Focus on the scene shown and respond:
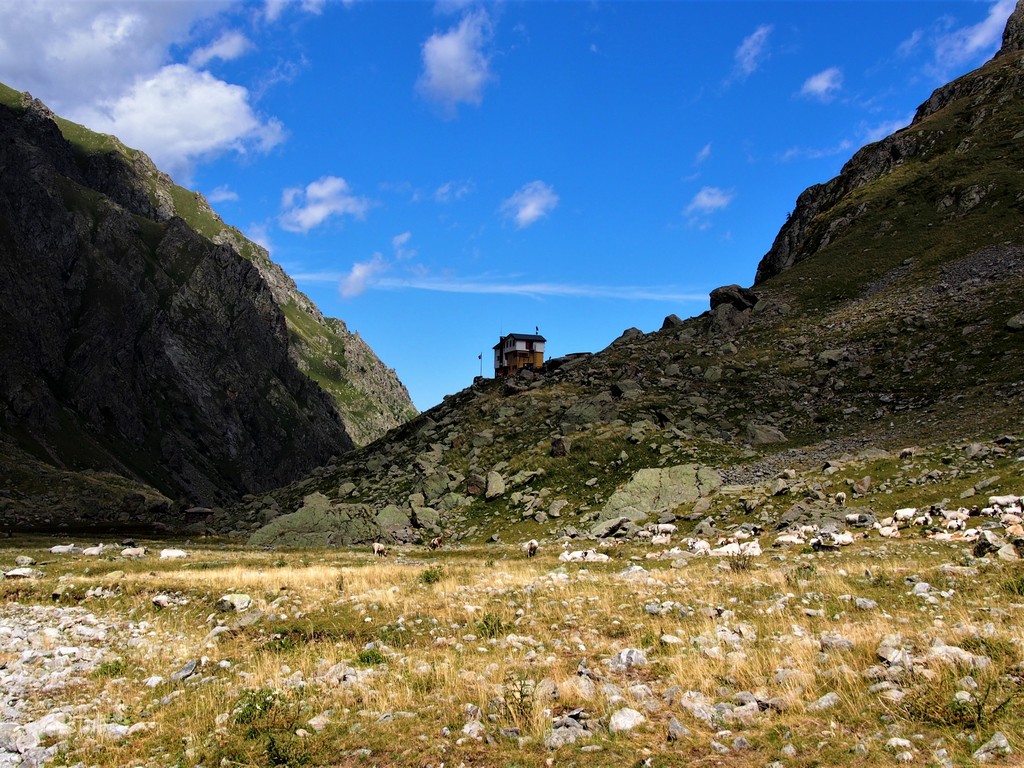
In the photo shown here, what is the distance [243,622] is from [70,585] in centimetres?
964

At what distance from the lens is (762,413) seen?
5138 centimetres

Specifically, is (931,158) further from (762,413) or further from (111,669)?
(111,669)

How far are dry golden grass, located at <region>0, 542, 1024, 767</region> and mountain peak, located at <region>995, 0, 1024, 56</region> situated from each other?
143649 millimetres

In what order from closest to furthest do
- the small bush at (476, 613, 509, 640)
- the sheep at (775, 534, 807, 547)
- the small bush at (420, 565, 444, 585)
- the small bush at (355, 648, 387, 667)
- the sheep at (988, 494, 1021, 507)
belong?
1. the small bush at (355, 648, 387, 667)
2. the small bush at (476, 613, 509, 640)
3. the small bush at (420, 565, 444, 585)
4. the sheep at (988, 494, 1021, 507)
5. the sheep at (775, 534, 807, 547)

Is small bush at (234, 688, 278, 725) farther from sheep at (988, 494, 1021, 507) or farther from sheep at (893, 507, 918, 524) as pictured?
sheep at (988, 494, 1021, 507)

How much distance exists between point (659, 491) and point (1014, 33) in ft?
464

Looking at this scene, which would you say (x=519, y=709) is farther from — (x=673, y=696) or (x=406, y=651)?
(x=406, y=651)

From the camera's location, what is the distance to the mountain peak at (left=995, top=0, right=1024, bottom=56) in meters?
119

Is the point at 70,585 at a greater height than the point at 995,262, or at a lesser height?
lesser

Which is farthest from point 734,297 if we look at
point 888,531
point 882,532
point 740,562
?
point 740,562

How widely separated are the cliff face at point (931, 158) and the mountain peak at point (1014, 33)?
0.70 feet

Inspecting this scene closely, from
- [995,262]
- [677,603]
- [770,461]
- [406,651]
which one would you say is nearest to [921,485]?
[770,461]

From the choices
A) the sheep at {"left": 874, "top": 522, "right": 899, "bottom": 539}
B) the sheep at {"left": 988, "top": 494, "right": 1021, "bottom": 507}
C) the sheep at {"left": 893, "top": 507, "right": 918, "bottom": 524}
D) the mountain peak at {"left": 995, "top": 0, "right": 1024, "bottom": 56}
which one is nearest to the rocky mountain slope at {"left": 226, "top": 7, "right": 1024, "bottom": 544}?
the sheep at {"left": 988, "top": 494, "right": 1021, "bottom": 507}

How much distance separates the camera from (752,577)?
19.2 m
